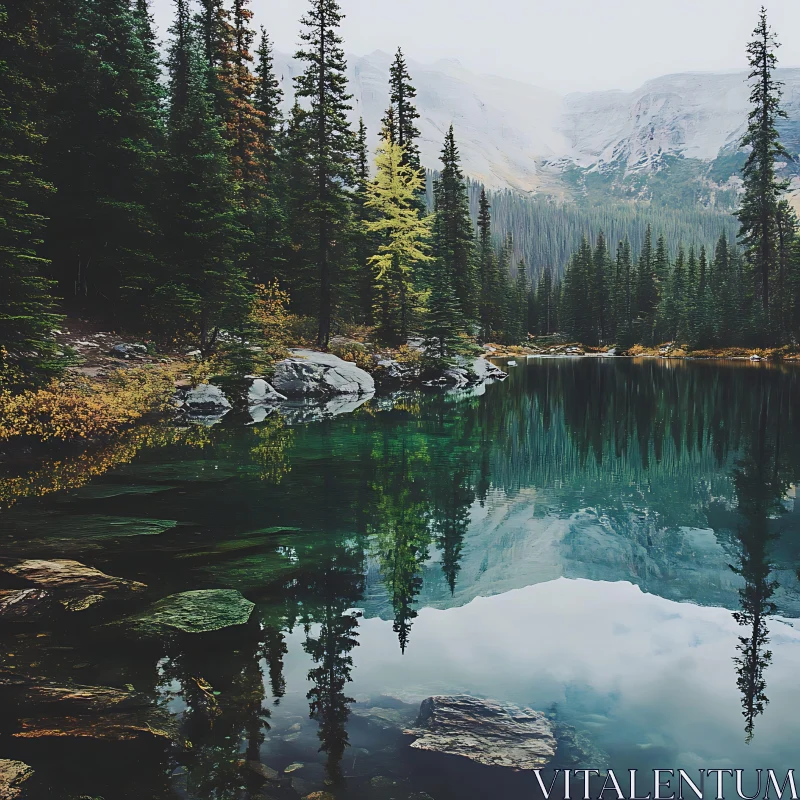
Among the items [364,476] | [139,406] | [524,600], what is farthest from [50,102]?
[524,600]

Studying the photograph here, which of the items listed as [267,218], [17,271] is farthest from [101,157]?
[17,271]

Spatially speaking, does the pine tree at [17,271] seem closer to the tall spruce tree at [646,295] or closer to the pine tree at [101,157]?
the pine tree at [101,157]

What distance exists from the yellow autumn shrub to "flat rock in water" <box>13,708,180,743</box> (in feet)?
39.4

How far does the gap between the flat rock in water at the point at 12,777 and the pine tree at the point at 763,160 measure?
176 ft

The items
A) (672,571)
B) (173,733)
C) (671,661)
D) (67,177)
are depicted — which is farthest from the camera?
(67,177)

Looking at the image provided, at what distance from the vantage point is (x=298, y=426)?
20469mm

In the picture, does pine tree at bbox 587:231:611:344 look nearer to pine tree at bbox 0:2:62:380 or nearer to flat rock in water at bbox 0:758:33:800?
pine tree at bbox 0:2:62:380

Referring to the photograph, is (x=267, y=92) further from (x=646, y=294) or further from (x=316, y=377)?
(x=646, y=294)

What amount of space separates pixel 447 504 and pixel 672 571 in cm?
431

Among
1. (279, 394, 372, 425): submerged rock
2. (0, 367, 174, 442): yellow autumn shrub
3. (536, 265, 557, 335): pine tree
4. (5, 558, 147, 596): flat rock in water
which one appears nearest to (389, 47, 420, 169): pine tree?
(279, 394, 372, 425): submerged rock

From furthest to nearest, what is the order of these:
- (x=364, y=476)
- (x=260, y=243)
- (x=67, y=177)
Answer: (x=260, y=243) < (x=67, y=177) < (x=364, y=476)

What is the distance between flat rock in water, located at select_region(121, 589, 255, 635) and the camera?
5.66 meters

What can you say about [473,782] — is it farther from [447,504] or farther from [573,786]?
[447,504]

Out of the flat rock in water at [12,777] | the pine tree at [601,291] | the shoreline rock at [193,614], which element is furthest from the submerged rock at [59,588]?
the pine tree at [601,291]
